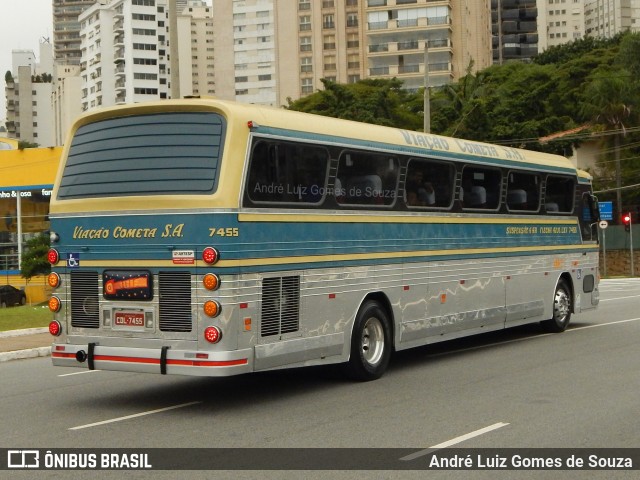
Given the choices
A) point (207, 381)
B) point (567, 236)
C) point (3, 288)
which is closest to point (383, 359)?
point (207, 381)

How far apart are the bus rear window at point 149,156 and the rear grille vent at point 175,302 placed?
0.94m

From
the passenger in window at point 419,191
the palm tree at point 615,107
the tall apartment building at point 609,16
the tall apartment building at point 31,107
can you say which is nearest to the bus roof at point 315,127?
the passenger in window at point 419,191

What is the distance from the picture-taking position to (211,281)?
32.9 ft

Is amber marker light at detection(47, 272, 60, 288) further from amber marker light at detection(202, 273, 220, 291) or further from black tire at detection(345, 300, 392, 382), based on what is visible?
black tire at detection(345, 300, 392, 382)

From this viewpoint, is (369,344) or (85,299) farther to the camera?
(369,344)

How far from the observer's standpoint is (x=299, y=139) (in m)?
11.3

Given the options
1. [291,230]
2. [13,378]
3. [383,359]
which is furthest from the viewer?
[13,378]

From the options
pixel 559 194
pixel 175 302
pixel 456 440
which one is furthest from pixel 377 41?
pixel 456 440

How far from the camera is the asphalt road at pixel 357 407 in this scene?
8750mm

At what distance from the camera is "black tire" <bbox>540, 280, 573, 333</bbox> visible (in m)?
18.2

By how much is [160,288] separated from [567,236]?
10.6 metres

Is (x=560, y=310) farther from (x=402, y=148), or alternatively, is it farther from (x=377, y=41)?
(x=377, y=41)

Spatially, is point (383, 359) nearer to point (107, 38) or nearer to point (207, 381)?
point (207, 381)

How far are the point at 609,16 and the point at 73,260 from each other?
184195 millimetres
